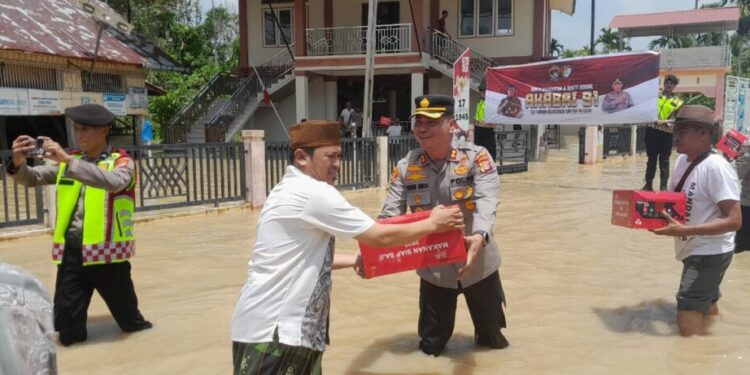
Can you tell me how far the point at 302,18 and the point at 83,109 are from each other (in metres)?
16.9

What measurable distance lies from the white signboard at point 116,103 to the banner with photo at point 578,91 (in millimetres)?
9429

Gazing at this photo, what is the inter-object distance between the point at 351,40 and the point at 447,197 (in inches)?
724

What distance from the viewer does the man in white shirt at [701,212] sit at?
12.6 ft

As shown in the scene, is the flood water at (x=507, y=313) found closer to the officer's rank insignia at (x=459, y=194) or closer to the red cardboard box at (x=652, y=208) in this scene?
the red cardboard box at (x=652, y=208)

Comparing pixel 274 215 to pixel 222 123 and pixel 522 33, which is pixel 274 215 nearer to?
pixel 222 123

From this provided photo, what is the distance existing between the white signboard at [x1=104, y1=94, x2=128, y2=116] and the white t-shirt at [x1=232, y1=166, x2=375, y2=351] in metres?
14.8

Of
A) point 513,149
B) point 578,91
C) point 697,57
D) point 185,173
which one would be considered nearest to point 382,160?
point 185,173

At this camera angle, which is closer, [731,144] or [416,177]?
[416,177]

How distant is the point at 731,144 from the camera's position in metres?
5.14

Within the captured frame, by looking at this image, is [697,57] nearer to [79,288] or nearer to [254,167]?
[254,167]

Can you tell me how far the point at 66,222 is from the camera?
12.9ft

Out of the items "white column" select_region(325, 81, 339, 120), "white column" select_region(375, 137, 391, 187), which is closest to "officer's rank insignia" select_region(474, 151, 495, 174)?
"white column" select_region(375, 137, 391, 187)

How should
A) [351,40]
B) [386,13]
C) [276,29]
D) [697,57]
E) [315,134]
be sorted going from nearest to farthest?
[315,134], [351,40], [386,13], [276,29], [697,57]

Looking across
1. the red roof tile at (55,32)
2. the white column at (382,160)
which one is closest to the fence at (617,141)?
the white column at (382,160)
